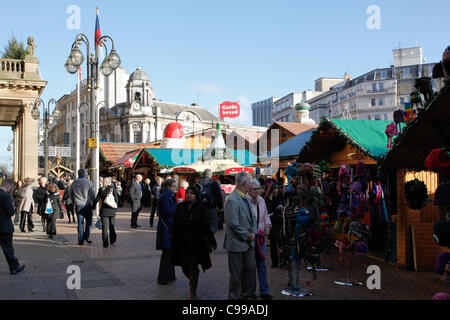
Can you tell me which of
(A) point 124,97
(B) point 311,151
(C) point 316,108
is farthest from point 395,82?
(B) point 311,151


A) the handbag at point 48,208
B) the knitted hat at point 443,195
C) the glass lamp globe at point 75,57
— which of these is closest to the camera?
the knitted hat at point 443,195

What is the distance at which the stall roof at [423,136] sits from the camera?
5590 millimetres

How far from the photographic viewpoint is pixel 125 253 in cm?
1069

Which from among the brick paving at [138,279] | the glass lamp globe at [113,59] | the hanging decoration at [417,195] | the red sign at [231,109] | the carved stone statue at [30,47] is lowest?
the brick paving at [138,279]

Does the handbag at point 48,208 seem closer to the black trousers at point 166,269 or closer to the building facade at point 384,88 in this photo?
the black trousers at point 166,269

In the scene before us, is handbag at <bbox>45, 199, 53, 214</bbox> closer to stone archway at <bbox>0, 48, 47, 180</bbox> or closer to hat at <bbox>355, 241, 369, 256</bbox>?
hat at <bbox>355, 241, 369, 256</bbox>

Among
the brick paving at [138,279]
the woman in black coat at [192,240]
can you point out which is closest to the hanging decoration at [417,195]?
the brick paving at [138,279]

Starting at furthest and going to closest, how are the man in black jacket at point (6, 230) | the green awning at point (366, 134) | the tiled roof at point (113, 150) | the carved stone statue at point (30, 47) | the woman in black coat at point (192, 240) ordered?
1. the tiled roof at point (113, 150)
2. the carved stone statue at point (30, 47)
3. the green awning at point (366, 134)
4. the man in black jacket at point (6, 230)
5. the woman in black coat at point (192, 240)

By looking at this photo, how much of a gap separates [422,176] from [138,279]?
19.8 ft

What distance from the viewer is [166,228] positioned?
7656 millimetres

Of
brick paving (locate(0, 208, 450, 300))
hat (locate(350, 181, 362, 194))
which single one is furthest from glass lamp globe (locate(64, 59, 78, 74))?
hat (locate(350, 181, 362, 194))

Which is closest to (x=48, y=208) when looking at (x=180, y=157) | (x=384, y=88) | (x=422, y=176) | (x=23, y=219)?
(x=23, y=219)

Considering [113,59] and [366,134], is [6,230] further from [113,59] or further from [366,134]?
[113,59]

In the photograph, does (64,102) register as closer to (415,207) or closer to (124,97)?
(124,97)
